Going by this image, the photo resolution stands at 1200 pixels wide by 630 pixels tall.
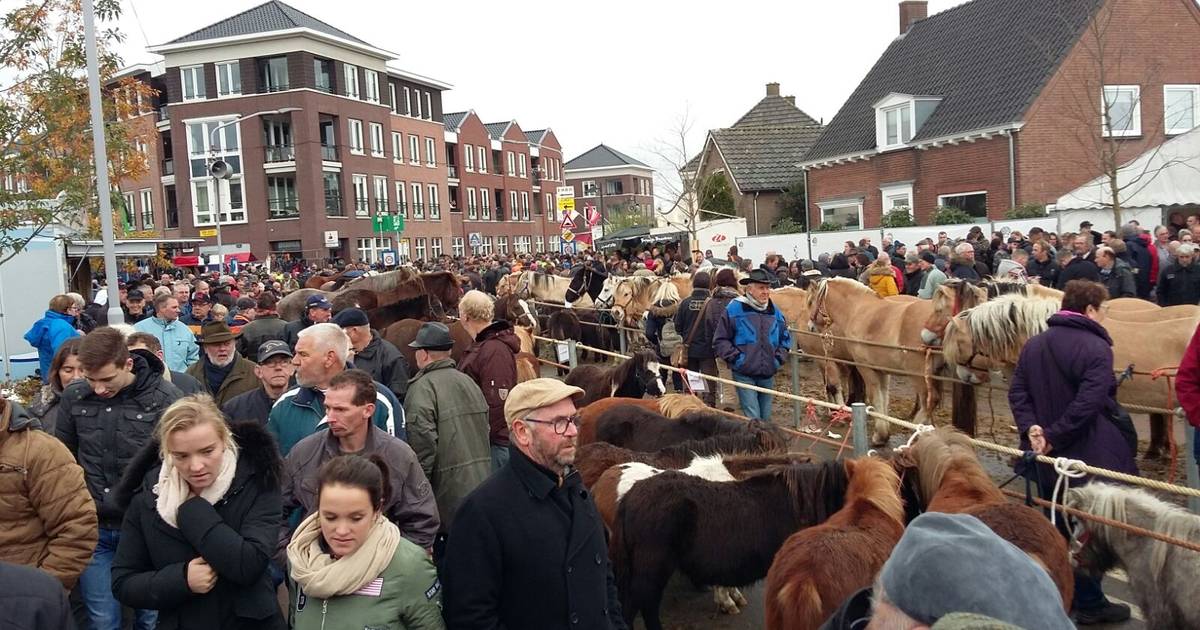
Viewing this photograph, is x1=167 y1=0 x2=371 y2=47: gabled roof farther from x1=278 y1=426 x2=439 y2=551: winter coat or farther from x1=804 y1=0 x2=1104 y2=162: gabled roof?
x1=278 y1=426 x2=439 y2=551: winter coat

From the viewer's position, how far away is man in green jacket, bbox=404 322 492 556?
510 centimetres

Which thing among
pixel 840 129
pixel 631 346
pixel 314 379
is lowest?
pixel 631 346

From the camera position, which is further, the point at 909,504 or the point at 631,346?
the point at 631,346

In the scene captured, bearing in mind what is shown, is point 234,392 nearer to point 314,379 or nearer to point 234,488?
point 314,379

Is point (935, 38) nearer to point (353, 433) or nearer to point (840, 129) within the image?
point (840, 129)

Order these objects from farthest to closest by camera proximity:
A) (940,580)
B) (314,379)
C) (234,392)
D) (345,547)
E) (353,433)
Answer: (234,392)
(314,379)
(353,433)
(345,547)
(940,580)

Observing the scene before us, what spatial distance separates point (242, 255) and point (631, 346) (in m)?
29.5

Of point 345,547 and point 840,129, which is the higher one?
point 840,129

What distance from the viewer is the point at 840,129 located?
34375 mm

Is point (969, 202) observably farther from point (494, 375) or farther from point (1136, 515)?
point (1136, 515)

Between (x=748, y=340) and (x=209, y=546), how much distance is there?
257 inches

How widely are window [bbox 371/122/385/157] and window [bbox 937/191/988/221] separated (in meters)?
37.6

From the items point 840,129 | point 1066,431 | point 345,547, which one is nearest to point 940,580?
point 345,547

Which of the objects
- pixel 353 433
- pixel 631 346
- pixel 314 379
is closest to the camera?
pixel 353 433
